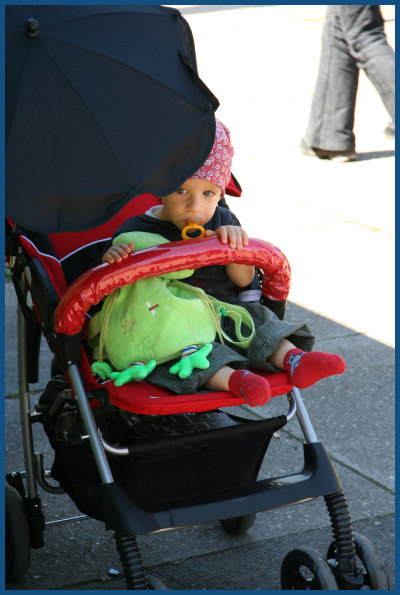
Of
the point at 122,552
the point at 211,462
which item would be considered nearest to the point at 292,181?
the point at 211,462

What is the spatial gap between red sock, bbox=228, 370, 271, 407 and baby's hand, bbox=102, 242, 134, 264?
0.49m

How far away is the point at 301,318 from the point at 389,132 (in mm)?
3733

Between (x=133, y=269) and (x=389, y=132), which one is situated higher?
(x=133, y=269)

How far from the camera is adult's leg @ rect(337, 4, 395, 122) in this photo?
→ 7.21 metres

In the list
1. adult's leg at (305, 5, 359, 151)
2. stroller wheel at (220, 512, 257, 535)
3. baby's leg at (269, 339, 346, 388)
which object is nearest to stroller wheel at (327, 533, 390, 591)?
baby's leg at (269, 339, 346, 388)

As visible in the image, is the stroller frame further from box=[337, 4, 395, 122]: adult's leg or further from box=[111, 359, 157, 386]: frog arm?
box=[337, 4, 395, 122]: adult's leg

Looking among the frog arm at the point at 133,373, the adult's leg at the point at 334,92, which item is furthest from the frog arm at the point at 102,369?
the adult's leg at the point at 334,92

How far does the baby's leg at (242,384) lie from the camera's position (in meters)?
2.46

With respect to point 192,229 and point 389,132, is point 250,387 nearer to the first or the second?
point 192,229

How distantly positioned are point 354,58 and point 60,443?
5.38 meters

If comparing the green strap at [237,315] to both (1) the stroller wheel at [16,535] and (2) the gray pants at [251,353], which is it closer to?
(2) the gray pants at [251,353]

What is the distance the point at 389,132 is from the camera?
824 cm

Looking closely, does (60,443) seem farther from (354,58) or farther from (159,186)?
(354,58)

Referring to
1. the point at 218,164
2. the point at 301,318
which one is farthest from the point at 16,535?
the point at 301,318
